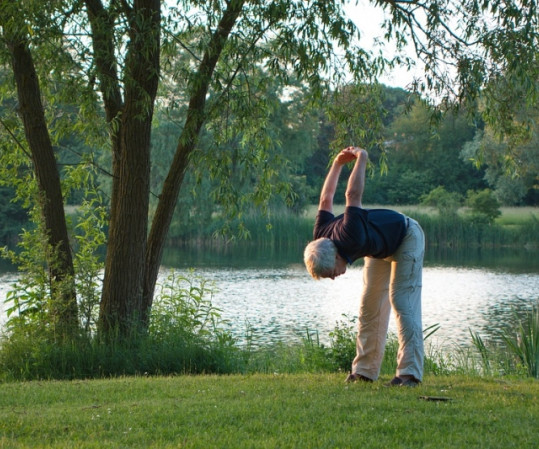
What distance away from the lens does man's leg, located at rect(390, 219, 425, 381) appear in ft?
19.0

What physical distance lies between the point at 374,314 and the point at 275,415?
137cm

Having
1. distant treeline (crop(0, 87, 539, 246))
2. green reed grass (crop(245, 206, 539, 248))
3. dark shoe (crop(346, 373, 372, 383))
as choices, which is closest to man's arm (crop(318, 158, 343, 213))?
dark shoe (crop(346, 373, 372, 383))

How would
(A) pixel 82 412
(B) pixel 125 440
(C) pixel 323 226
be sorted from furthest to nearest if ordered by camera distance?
(C) pixel 323 226 → (A) pixel 82 412 → (B) pixel 125 440

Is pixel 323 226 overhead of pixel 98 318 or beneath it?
overhead

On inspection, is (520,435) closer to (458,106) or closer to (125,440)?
(125,440)

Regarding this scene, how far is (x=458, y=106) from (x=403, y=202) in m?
48.3

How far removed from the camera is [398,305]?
229 inches

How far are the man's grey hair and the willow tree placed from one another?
3814mm

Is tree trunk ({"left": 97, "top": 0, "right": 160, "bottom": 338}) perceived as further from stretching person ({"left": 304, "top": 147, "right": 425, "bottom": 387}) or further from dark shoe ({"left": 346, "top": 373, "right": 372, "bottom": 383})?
stretching person ({"left": 304, "top": 147, "right": 425, "bottom": 387})

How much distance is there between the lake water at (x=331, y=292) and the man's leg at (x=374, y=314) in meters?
4.52

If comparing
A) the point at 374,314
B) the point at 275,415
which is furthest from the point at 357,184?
the point at 275,415

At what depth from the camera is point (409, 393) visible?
5594 millimetres

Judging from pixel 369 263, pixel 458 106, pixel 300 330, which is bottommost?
pixel 300 330

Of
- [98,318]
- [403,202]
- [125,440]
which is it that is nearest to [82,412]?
[125,440]
